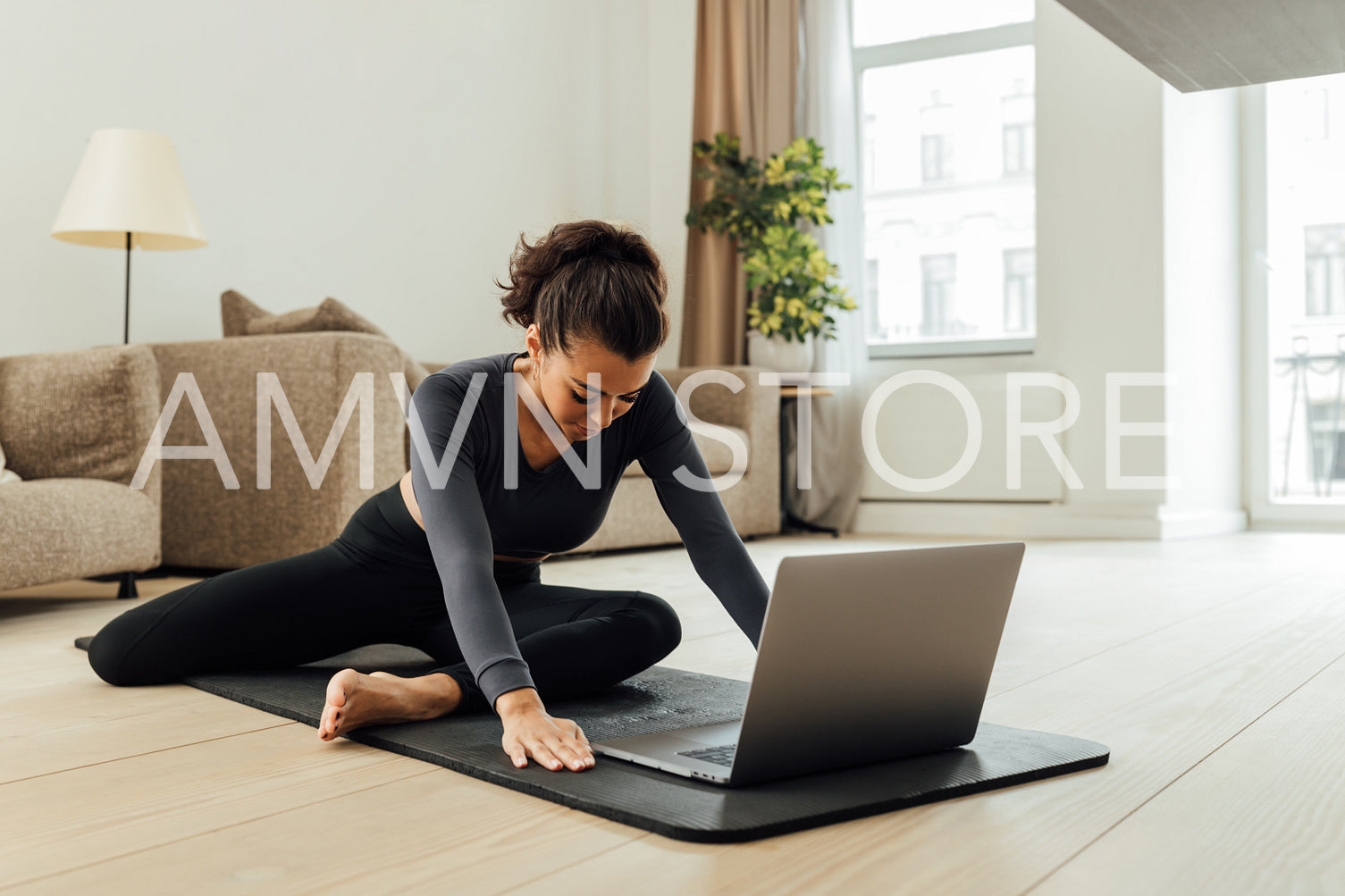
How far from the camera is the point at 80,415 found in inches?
101

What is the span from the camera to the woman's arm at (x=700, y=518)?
1.36 meters

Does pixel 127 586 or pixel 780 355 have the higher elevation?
pixel 780 355

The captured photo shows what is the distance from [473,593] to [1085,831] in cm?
61

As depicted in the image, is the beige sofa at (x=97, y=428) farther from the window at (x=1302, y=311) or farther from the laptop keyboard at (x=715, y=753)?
the window at (x=1302, y=311)

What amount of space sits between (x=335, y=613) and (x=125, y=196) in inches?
69.7

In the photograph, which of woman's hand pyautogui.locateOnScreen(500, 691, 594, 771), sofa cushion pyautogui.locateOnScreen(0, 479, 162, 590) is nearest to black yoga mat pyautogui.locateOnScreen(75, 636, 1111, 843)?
woman's hand pyautogui.locateOnScreen(500, 691, 594, 771)

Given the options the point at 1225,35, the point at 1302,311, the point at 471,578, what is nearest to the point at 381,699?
the point at 471,578

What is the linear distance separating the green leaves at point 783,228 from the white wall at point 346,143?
0.42m

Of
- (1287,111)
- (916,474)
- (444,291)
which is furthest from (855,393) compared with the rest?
(1287,111)

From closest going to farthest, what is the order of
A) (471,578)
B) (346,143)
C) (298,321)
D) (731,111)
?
1. (471,578)
2. (298,321)
3. (346,143)
4. (731,111)

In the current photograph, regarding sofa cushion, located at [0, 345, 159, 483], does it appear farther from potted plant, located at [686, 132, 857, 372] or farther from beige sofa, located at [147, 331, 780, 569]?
potted plant, located at [686, 132, 857, 372]

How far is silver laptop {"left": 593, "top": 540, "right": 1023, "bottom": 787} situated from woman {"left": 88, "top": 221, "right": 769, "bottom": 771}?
0.58 feet

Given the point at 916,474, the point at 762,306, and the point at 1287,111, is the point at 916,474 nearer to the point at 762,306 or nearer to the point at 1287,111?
the point at 762,306

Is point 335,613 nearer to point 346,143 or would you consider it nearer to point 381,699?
point 381,699
